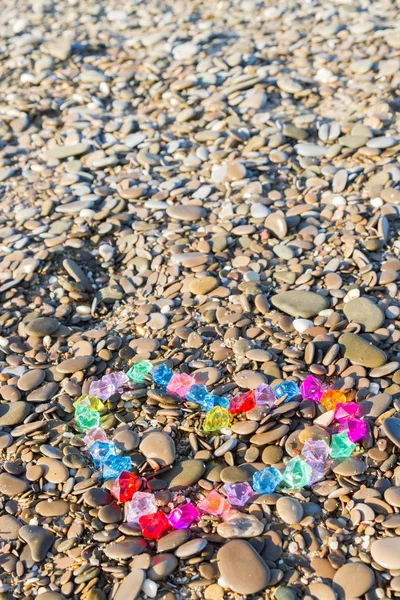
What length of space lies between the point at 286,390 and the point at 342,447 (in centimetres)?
35

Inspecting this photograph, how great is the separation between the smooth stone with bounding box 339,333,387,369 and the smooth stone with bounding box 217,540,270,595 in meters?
1.02

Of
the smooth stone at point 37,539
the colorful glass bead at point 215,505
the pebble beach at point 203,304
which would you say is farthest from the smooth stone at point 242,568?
the smooth stone at point 37,539

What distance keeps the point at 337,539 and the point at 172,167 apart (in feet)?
8.72

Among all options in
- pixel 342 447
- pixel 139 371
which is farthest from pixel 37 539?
pixel 342 447

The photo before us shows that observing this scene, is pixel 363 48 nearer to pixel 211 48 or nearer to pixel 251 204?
pixel 211 48

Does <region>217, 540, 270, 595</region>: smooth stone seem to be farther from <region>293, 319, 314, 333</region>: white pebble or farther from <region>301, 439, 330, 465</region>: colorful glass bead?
<region>293, 319, 314, 333</region>: white pebble

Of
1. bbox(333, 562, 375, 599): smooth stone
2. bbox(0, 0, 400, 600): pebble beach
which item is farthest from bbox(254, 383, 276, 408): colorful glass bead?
bbox(333, 562, 375, 599): smooth stone

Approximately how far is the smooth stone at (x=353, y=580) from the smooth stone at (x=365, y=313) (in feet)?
3.86

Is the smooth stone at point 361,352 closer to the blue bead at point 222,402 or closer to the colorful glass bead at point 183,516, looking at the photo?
the blue bead at point 222,402

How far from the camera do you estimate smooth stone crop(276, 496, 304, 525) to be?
241 cm

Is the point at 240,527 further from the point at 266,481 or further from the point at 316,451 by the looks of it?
the point at 316,451

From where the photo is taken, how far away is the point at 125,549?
2.35m

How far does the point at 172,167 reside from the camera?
429cm

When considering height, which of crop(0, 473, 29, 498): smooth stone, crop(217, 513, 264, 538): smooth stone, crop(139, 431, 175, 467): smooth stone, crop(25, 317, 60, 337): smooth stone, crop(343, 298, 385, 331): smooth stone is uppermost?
crop(25, 317, 60, 337): smooth stone
